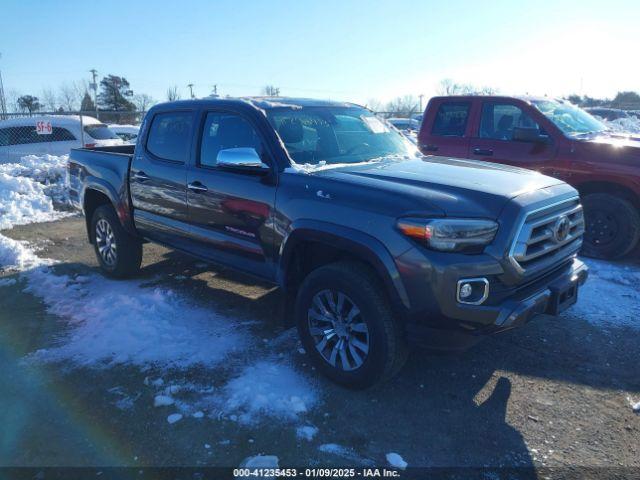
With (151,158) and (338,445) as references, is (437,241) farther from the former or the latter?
(151,158)

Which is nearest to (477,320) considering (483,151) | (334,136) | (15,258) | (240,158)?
(240,158)

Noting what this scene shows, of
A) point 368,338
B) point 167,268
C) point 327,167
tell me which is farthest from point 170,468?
point 167,268

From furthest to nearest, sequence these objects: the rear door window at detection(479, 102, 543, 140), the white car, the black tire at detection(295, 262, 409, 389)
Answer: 1. the white car
2. the rear door window at detection(479, 102, 543, 140)
3. the black tire at detection(295, 262, 409, 389)

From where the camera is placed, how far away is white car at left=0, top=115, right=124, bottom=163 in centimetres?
1377

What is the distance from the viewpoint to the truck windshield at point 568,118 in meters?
6.45

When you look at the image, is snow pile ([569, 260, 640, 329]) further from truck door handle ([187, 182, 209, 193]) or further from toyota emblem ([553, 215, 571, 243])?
truck door handle ([187, 182, 209, 193])

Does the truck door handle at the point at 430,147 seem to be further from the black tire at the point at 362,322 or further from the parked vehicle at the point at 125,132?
the parked vehicle at the point at 125,132

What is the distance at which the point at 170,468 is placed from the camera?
2.71 meters

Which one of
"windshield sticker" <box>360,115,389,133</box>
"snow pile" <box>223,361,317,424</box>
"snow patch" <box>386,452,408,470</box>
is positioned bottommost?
"snow patch" <box>386,452,408,470</box>

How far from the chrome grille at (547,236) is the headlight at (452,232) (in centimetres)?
20

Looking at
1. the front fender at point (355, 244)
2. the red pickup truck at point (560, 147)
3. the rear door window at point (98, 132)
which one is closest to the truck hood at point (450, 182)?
the front fender at point (355, 244)

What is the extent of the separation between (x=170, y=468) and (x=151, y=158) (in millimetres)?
3169

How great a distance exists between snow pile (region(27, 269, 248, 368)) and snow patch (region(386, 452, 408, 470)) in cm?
161

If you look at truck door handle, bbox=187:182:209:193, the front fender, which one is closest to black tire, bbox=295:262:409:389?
the front fender
